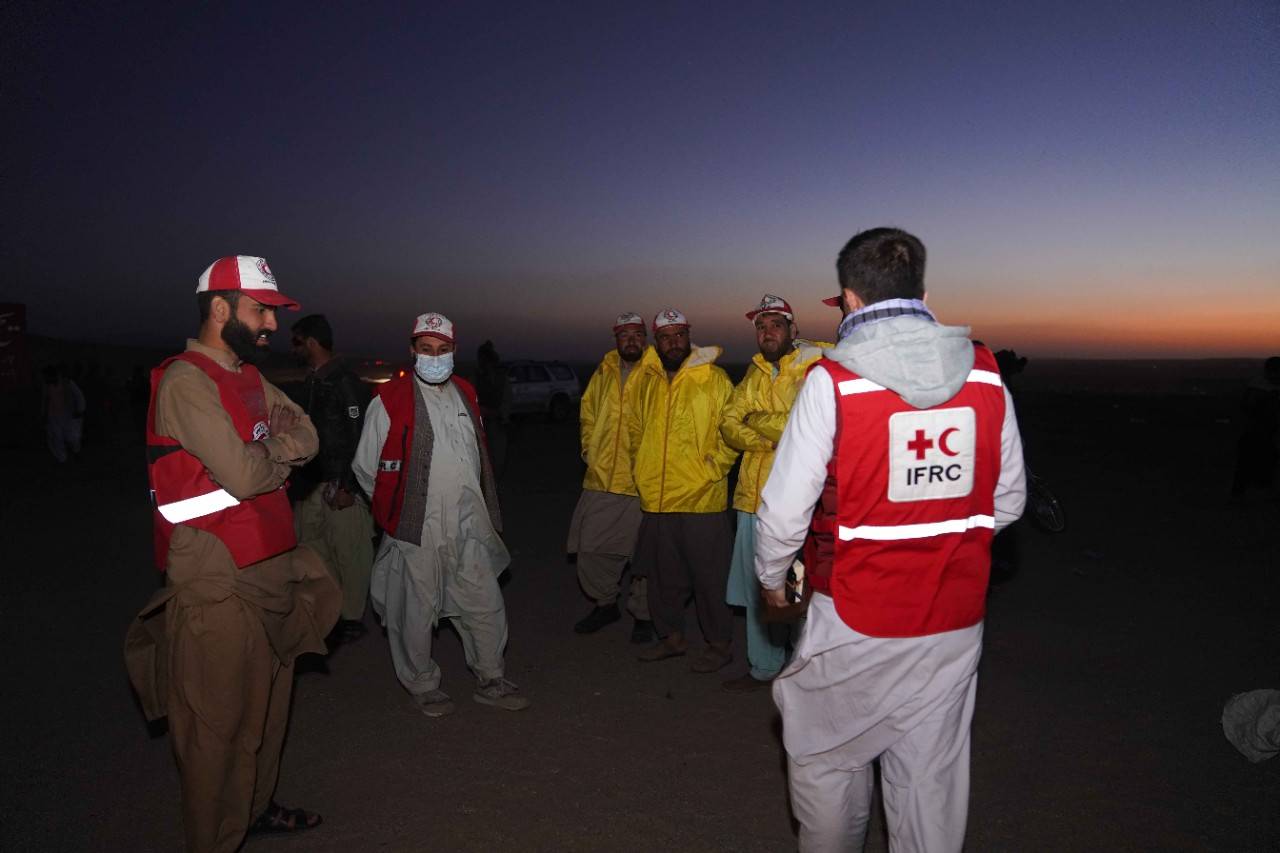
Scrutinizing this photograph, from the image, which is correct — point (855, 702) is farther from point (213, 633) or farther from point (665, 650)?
point (665, 650)

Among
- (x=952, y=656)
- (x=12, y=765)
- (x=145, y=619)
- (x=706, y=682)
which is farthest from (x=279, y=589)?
(x=706, y=682)

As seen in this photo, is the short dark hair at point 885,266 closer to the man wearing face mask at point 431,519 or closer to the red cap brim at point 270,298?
the red cap brim at point 270,298

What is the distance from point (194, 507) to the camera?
124 inches

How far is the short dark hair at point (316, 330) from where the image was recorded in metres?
5.90

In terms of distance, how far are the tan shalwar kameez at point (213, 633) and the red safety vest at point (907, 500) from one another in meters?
2.19

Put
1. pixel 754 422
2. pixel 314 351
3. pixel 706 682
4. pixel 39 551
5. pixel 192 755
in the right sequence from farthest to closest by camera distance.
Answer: pixel 39 551 < pixel 314 351 < pixel 706 682 < pixel 754 422 < pixel 192 755

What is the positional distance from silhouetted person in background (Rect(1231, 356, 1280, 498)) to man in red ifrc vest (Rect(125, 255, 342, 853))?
12.3 meters

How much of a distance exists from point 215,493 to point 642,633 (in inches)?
143

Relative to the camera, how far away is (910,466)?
246cm

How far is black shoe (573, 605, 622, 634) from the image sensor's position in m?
6.43

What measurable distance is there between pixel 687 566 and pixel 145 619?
132 inches

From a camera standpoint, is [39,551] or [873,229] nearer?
[873,229]

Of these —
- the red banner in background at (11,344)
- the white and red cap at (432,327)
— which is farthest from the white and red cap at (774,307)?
the red banner in background at (11,344)

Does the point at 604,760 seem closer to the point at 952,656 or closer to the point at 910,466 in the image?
the point at 952,656
